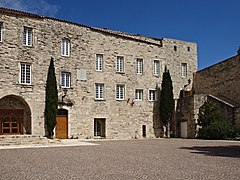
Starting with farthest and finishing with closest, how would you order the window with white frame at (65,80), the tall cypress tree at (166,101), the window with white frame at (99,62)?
the tall cypress tree at (166,101) → the window with white frame at (99,62) → the window with white frame at (65,80)

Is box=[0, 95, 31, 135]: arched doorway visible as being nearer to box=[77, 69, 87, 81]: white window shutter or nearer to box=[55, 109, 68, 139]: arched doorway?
box=[55, 109, 68, 139]: arched doorway

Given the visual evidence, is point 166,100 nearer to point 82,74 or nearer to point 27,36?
point 82,74

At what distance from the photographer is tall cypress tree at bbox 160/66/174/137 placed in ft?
95.2

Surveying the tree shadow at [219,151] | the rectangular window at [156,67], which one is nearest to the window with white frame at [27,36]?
the rectangular window at [156,67]

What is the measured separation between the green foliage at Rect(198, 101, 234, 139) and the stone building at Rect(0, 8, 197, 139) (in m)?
4.37

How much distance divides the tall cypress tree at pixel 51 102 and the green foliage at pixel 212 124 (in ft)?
39.7

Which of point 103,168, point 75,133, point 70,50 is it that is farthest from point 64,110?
point 103,168

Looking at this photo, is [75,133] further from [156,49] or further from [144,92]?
[156,49]

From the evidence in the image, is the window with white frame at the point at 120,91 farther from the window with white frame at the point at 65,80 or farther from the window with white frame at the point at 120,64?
the window with white frame at the point at 65,80

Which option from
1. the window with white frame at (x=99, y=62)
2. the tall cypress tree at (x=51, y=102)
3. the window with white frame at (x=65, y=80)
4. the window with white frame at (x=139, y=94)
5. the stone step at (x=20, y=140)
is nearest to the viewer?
the stone step at (x=20, y=140)

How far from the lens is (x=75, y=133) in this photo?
25.4m

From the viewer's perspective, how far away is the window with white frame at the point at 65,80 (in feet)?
82.9

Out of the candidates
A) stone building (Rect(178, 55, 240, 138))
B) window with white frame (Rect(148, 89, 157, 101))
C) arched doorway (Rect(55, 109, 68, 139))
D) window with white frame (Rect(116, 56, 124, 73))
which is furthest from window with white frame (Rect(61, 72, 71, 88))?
stone building (Rect(178, 55, 240, 138))

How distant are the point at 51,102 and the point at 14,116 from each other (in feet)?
9.36
